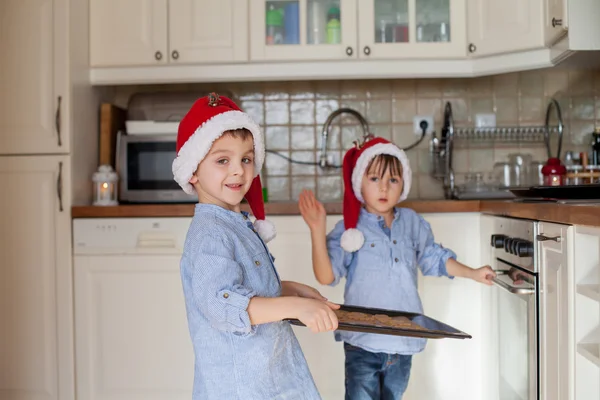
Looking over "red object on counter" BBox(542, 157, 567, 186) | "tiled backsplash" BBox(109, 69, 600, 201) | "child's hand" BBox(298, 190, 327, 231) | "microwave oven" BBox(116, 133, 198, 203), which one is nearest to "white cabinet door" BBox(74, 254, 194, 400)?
"microwave oven" BBox(116, 133, 198, 203)

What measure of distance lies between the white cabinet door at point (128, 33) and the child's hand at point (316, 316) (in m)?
1.74

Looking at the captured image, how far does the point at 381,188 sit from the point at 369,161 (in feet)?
0.26

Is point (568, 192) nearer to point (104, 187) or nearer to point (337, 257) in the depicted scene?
point (337, 257)

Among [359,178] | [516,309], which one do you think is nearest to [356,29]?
[359,178]

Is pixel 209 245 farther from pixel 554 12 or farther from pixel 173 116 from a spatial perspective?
pixel 173 116

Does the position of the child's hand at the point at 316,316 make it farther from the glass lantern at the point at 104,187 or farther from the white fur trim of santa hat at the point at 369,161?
the glass lantern at the point at 104,187

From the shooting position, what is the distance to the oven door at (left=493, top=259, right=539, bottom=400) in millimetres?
1809

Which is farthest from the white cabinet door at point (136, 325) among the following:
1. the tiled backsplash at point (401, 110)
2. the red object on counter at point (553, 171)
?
the red object on counter at point (553, 171)

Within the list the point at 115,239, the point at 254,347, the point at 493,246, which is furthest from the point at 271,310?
the point at 115,239

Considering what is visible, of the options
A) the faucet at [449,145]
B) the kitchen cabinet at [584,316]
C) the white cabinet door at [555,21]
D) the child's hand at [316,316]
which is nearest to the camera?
the child's hand at [316,316]

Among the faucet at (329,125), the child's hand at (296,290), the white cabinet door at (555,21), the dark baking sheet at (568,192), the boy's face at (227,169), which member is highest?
the white cabinet door at (555,21)

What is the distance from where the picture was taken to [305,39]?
267 cm

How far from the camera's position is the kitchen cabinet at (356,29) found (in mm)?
2639

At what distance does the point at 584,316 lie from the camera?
150 cm
